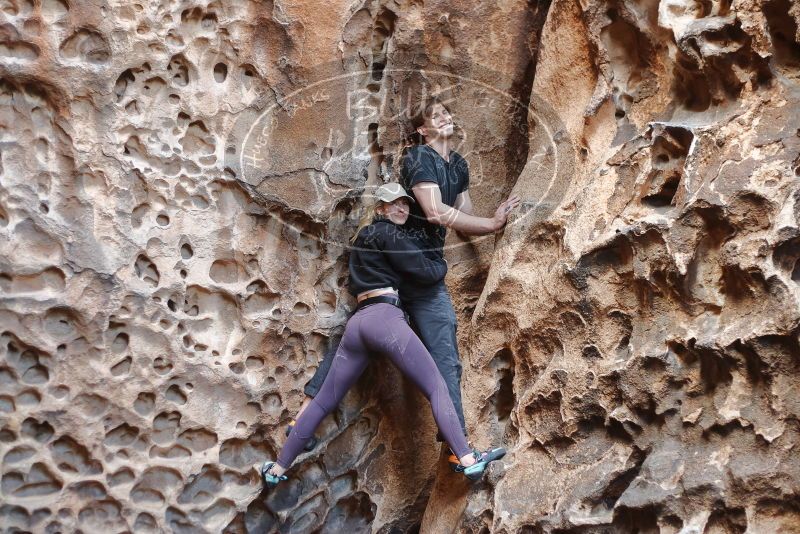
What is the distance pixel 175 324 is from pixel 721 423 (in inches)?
60.1

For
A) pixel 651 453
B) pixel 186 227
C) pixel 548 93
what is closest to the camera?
pixel 651 453

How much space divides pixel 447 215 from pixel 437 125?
0.99 ft

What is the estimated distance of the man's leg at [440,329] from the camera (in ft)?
9.13

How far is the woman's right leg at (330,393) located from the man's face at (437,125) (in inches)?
25.5

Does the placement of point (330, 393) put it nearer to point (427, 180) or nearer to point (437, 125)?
point (427, 180)

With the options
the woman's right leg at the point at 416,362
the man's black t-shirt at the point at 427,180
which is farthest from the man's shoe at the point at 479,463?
the man's black t-shirt at the point at 427,180

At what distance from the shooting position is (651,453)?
7.78ft

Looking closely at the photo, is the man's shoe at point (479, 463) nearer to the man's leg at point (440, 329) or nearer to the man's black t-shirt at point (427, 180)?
the man's leg at point (440, 329)

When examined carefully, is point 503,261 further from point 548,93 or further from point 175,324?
point 175,324

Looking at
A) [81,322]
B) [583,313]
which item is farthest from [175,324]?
[583,313]

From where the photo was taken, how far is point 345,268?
294 centimetres

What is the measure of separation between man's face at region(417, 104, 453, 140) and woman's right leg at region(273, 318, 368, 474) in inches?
25.5

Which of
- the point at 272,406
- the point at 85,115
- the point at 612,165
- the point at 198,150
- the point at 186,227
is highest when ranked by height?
the point at 85,115

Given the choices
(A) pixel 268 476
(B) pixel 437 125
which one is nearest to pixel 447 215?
(B) pixel 437 125
